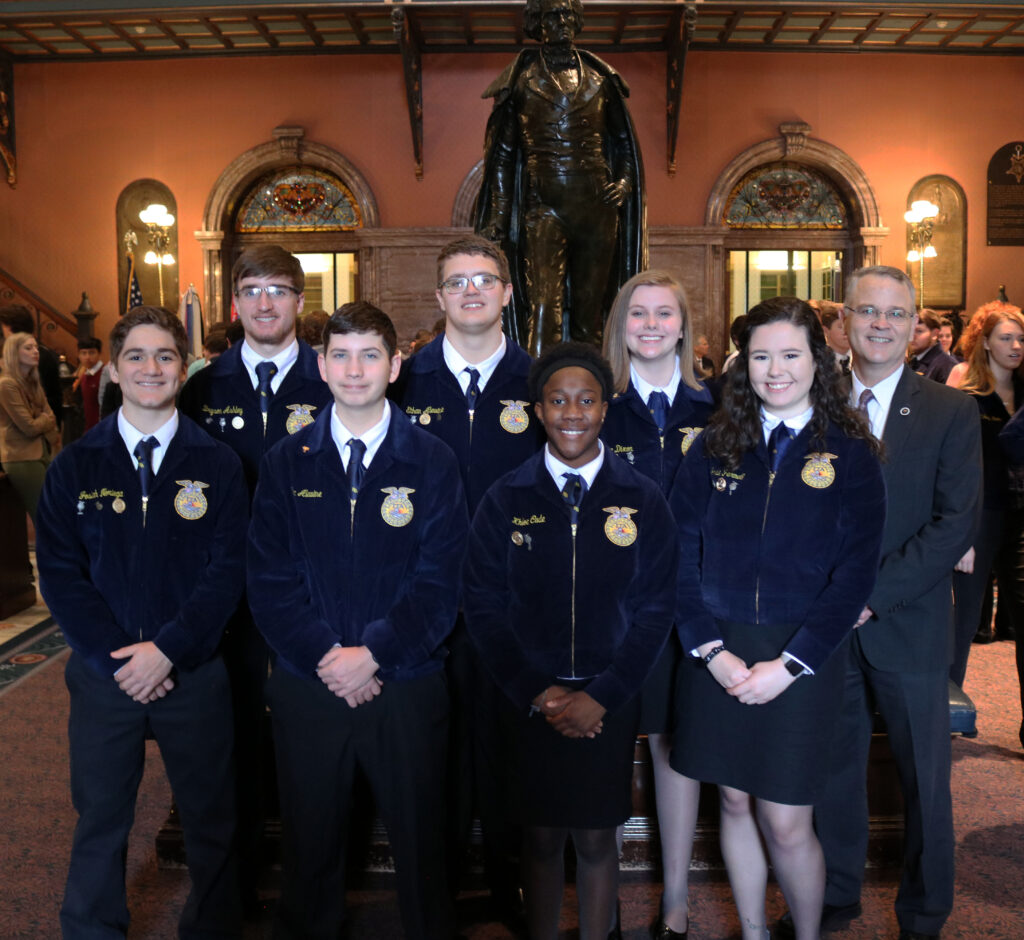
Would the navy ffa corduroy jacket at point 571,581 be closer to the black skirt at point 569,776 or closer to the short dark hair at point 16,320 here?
the black skirt at point 569,776

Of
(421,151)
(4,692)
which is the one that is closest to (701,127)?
(421,151)

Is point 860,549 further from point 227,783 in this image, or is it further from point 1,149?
point 1,149

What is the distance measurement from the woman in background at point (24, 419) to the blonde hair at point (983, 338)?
17.4ft

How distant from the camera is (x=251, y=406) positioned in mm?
2850

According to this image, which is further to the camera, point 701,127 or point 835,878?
point 701,127

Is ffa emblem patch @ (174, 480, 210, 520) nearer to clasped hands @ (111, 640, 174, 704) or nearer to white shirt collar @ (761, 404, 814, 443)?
clasped hands @ (111, 640, 174, 704)

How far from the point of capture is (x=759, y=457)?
2.32m

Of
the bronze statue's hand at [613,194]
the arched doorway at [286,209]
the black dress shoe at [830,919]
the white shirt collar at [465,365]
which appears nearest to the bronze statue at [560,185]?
the bronze statue's hand at [613,194]

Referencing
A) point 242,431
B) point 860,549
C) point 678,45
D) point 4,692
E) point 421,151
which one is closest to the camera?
point 860,549

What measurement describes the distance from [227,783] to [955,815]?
2493 mm

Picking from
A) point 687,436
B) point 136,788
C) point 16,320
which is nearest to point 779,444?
point 687,436

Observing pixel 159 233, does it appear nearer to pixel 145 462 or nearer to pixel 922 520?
pixel 145 462

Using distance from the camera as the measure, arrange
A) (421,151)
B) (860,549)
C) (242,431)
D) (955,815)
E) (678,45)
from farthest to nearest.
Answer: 1. (421,151)
2. (678,45)
3. (955,815)
4. (242,431)
5. (860,549)

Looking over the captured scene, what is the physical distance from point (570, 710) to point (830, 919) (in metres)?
1.13
